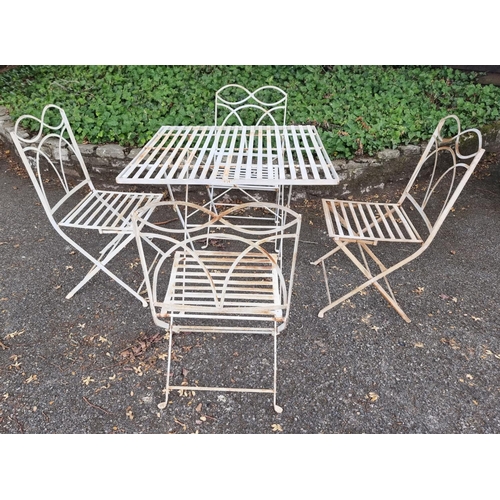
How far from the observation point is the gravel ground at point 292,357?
190 centimetres

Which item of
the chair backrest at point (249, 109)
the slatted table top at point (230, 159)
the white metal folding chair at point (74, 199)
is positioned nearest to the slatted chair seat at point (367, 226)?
the slatted table top at point (230, 159)

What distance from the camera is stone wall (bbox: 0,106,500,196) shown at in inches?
142

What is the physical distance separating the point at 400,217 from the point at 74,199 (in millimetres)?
3109

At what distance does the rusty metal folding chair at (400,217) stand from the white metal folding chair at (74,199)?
132 centimetres

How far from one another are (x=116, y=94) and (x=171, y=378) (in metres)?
3.58

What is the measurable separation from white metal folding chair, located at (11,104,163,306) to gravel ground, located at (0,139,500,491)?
288 mm

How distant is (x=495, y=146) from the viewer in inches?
171

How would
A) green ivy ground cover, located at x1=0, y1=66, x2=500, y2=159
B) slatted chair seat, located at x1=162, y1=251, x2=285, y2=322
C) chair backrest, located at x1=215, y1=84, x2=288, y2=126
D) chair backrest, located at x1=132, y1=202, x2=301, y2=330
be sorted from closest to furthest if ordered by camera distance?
1. chair backrest, located at x1=132, y1=202, x2=301, y2=330
2. slatted chair seat, located at x1=162, y1=251, x2=285, y2=322
3. green ivy ground cover, located at x1=0, y1=66, x2=500, y2=159
4. chair backrest, located at x1=215, y1=84, x2=288, y2=126

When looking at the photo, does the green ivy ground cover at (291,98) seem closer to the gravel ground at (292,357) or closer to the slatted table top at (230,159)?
the slatted table top at (230,159)

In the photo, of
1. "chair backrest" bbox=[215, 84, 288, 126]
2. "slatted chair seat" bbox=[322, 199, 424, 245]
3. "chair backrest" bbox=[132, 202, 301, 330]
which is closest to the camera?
"chair backrest" bbox=[132, 202, 301, 330]

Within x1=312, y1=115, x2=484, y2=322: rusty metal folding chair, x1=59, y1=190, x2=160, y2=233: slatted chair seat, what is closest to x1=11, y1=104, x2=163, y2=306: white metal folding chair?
x1=59, y1=190, x2=160, y2=233: slatted chair seat

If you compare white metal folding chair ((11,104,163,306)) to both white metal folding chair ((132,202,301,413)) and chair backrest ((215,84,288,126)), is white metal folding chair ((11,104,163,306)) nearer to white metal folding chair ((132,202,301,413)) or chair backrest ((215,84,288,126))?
white metal folding chair ((132,202,301,413))

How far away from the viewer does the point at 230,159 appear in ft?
7.38
